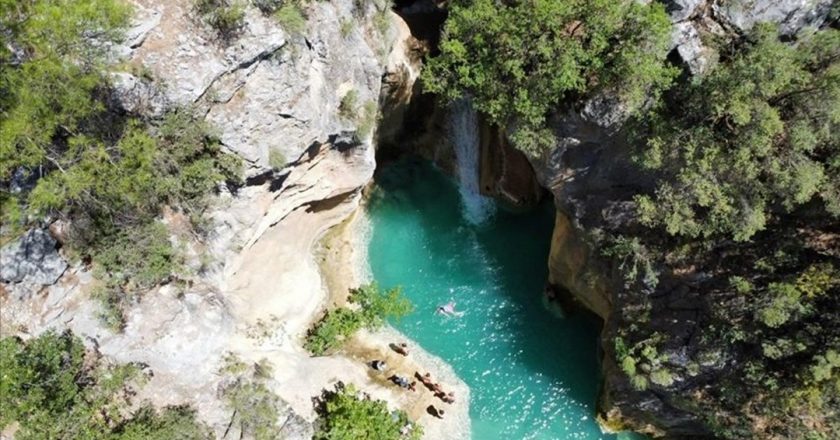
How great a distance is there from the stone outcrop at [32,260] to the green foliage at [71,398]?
1.57 m

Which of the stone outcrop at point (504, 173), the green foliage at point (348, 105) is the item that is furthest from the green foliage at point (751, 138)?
the green foliage at point (348, 105)

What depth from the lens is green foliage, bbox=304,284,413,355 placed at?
19359 millimetres

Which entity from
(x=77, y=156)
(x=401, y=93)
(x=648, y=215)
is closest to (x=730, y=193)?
(x=648, y=215)

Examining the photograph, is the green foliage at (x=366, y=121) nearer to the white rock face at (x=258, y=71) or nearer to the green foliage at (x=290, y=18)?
the white rock face at (x=258, y=71)

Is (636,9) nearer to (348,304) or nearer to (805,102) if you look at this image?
(805,102)

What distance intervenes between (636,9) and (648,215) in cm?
617

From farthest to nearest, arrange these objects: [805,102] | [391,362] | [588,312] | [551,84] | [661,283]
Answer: [588,312] < [391,362] < [661,283] < [551,84] < [805,102]

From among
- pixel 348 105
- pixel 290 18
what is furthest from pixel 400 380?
pixel 290 18

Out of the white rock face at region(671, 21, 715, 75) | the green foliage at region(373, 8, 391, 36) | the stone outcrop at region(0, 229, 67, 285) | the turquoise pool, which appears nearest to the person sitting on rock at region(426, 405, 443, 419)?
the turquoise pool

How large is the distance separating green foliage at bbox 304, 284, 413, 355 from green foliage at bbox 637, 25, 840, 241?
31.8 feet

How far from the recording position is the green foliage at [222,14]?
46.2 feet

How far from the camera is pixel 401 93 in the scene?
2139cm

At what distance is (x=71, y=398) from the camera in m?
13.6

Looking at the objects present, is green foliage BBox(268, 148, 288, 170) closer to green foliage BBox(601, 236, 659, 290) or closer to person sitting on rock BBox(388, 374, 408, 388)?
person sitting on rock BBox(388, 374, 408, 388)
